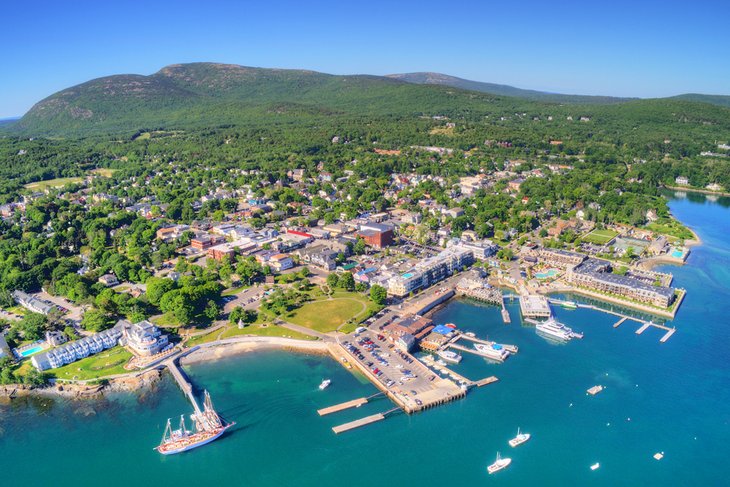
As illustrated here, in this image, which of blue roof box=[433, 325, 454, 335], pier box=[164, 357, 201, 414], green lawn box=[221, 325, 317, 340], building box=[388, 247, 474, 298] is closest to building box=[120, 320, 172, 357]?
pier box=[164, 357, 201, 414]

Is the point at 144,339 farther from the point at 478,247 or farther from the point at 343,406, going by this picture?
the point at 478,247

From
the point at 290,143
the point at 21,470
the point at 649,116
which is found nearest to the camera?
the point at 21,470

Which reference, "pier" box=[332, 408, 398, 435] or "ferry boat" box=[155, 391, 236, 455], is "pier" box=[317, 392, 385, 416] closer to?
"pier" box=[332, 408, 398, 435]

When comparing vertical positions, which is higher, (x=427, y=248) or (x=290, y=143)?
(x=290, y=143)

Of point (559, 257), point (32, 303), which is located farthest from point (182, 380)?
point (559, 257)

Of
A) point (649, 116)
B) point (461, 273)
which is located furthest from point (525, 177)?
point (649, 116)

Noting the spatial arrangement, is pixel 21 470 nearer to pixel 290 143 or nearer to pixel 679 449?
pixel 679 449
